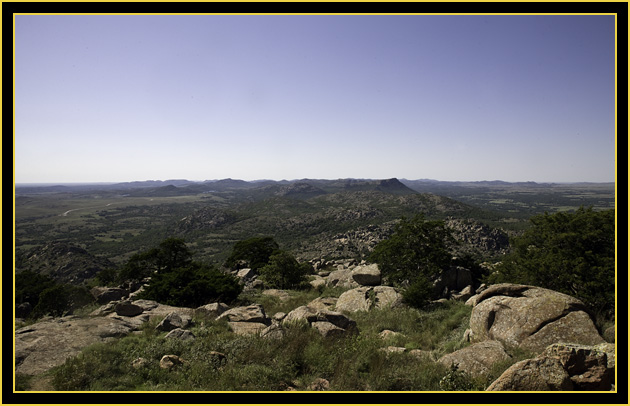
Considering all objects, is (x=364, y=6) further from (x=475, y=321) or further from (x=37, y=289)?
(x=37, y=289)

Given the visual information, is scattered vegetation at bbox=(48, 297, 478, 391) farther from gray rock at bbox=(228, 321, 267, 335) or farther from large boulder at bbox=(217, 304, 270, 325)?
large boulder at bbox=(217, 304, 270, 325)

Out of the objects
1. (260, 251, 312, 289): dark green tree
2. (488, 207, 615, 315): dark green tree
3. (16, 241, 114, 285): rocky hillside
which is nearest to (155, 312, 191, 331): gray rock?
(260, 251, 312, 289): dark green tree

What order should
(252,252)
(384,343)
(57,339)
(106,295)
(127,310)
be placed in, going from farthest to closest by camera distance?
(252,252) → (106,295) → (127,310) → (384,343) → (57,339)

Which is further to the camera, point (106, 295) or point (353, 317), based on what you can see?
point (106, 295)

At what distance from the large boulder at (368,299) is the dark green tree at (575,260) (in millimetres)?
7214

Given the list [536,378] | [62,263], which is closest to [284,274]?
[536,378]

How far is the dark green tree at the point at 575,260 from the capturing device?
13.1m

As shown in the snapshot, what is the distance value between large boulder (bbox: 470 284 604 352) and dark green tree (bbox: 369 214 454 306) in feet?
34.1

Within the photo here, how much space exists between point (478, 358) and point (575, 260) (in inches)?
444

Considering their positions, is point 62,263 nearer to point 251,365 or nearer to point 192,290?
point 192,290

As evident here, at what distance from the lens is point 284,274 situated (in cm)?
→ 2706

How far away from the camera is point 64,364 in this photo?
7.00m

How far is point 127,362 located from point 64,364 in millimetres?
1360

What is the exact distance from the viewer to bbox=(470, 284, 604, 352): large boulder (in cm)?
830
